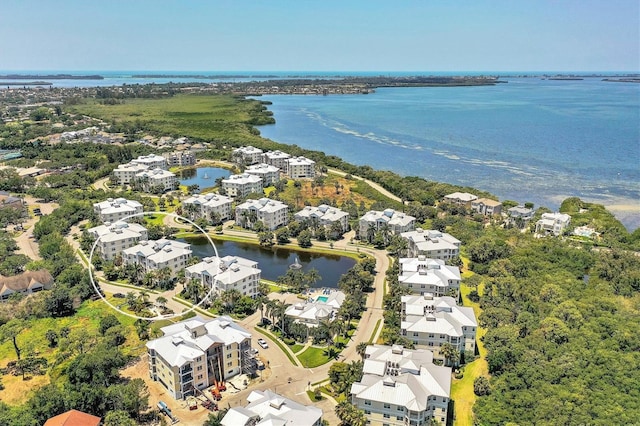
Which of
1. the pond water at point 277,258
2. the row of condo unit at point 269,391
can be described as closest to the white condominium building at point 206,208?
the pond water at point 277,258

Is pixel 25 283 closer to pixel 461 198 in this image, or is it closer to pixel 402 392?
pixel 402 392

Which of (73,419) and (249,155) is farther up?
(249,155)

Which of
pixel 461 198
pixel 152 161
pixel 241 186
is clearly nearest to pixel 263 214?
pixel 241 186

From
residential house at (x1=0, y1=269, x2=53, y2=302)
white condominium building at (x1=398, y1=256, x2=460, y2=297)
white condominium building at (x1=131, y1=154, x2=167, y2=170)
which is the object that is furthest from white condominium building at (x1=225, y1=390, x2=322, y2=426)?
white condominium building at (x1=131, y1=154, x2=167, y2=170)

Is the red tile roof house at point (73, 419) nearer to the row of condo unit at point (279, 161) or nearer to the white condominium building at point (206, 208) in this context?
the white condominium building at point (206, 208)

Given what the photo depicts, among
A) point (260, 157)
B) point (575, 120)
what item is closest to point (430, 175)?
point (260, 157)

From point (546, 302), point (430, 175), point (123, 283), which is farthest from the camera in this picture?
point (430, 175)

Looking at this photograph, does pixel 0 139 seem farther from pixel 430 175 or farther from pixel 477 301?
pixel 477 301
